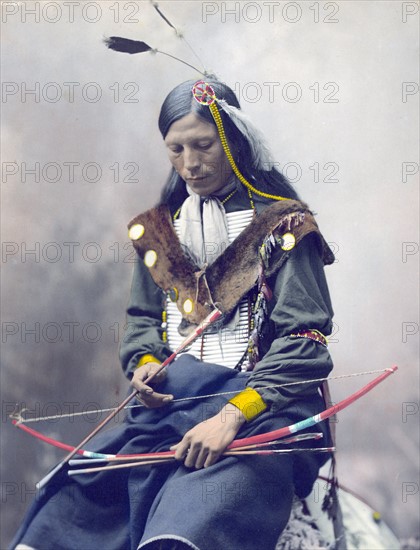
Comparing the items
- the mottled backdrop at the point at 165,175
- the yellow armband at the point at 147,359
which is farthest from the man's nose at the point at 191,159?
the yellow armband at the point at 147,359

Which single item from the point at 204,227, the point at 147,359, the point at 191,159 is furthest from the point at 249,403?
the point at 191,159

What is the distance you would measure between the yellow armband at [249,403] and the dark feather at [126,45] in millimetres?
1515

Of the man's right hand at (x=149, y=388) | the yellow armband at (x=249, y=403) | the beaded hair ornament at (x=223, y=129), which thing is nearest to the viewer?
the yellow armband at (x=249, y=403)

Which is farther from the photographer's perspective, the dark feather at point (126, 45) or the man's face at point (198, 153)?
the dark feather at point (126, 45)

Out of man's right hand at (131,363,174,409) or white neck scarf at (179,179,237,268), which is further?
white neck scarf at (179,179,237,268)

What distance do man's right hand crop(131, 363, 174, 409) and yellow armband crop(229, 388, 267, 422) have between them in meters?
0.30

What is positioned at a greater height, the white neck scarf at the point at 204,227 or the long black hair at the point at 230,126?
the long black hair at the point at 230,126

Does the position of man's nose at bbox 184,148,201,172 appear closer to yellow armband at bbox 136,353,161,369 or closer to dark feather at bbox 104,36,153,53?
dark feather at bbox 104,36,153,53

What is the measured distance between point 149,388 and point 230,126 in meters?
1.06

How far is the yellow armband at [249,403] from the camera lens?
354 centimetres

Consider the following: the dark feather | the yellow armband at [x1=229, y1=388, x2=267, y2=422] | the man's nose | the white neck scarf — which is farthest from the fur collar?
the dark feather

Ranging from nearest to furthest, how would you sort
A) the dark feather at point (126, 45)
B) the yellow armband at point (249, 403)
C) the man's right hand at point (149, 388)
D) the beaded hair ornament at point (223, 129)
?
the yellow armband at point (249, 403)
the man's right hand at point (149, 388)
the beaded hair ornament at point (223, 129)
the dark feather at point (126, 45)

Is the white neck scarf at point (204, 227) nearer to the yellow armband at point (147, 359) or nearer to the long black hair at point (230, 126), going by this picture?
the long black hair at point (230, 126)

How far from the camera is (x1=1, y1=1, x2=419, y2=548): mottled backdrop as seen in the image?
4195 mm
